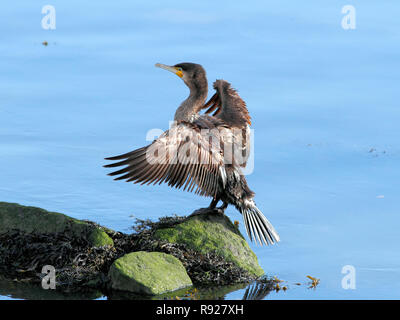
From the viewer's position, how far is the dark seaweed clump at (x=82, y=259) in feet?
27.2

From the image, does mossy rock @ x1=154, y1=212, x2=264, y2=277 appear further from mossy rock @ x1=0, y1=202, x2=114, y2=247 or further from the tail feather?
mossy rock @ x1=0, y1=202, x2=114, y2=247

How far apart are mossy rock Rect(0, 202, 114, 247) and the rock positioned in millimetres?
587

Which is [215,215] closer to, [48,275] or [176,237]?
[176,237]

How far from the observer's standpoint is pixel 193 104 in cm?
966

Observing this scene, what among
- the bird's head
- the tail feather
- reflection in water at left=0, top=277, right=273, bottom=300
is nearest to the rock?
reflection in water at left=0, top=277, right=273, bottom=300

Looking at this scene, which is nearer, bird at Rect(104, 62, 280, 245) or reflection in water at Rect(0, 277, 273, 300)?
reflection in water at Rect(0, 277, 273, 300)

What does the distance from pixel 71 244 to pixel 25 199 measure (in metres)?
1.84

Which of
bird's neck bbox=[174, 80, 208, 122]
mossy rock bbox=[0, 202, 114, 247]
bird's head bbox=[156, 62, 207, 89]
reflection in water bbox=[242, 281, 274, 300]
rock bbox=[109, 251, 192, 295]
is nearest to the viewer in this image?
rock bbox=[109, 251, 192, 295]

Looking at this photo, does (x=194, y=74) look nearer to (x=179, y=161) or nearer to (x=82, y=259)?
(x=179, y=161)

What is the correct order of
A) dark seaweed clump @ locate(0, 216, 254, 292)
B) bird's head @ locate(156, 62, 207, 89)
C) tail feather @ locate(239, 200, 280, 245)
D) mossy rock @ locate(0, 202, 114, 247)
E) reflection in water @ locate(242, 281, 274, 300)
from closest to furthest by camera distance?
reflection in water @ locate(242, 281, 274, 300)
dark seaweed clump @ locate(0, 216, 254, 292)
mossy rock @ locate(0, 202, 114, 247)
tail feather @ locate(239, 200, 280, 245)
bird's head @ locate(156, 62, 207, 89)

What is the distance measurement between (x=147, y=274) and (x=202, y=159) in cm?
137

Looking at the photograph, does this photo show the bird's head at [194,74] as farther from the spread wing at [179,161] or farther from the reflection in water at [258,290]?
the reflection in water at [258,290]

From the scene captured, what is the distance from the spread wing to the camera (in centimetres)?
847

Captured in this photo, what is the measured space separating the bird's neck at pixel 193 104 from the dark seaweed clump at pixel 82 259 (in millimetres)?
1391
